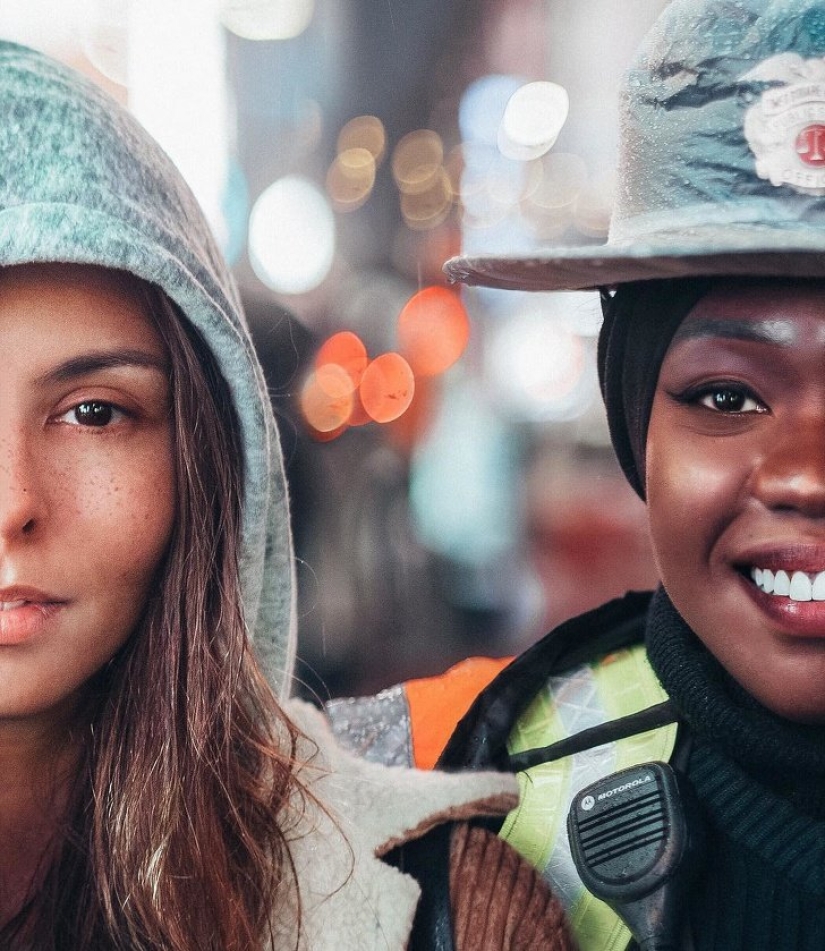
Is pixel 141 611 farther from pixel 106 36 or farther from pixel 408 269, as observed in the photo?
pixel 408 269

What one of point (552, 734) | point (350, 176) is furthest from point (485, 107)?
point (350, 176)

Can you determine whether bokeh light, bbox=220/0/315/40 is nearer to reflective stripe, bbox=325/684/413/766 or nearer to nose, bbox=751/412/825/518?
reflective stripe, bbox=325/684/413/766

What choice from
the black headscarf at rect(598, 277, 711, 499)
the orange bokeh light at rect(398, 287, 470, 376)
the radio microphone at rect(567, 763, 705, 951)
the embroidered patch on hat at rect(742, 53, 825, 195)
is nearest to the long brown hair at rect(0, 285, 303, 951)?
the radio microphone at rect(567, 763, 705, 951)

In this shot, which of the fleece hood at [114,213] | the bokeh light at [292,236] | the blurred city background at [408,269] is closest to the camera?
the fleece hood at [114,213]

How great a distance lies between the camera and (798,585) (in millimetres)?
1460

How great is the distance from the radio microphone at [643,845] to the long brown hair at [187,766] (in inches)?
16.4

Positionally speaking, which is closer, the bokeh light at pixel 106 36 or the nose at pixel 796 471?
the nose at pixel 796 471

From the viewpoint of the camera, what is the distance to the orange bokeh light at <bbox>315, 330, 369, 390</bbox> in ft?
9.89

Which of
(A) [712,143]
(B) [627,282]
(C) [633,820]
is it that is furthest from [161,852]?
(A) [712,143]

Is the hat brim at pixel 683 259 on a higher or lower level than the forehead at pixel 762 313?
higher

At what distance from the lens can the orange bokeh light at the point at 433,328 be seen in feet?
9.75

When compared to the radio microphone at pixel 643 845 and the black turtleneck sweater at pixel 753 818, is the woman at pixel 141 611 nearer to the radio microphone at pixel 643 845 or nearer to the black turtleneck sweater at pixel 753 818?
the radio microphone at pixel 643 845

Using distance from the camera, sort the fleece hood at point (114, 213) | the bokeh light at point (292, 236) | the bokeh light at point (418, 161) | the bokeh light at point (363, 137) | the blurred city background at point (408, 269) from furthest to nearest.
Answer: the bokeh light at point (363, 137)
the bokeh light at point (418, 161)
the bokeh light at point (292, 236)
the blurred city background at point (408, 269)
the fleece hood at point (114, 213)

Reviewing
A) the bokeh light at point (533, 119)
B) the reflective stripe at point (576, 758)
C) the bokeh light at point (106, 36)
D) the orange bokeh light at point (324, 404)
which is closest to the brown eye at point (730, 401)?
the reflective stripe at point (576, 758)
